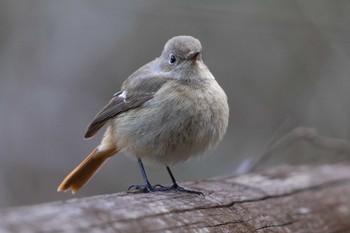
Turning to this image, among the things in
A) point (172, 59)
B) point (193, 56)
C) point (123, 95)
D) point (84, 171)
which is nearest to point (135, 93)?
point (123, 95)

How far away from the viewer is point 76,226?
2.61m

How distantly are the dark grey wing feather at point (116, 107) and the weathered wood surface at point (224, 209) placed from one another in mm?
625

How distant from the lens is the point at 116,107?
471cm

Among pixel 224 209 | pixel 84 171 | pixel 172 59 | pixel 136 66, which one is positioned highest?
pixel 136 66

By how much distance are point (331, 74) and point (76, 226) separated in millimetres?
4907

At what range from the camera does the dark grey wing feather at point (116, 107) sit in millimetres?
4570

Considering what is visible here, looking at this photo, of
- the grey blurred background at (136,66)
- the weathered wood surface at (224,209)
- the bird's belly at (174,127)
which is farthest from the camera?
the grey blurred background at (136,66)

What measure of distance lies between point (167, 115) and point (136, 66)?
149 inches

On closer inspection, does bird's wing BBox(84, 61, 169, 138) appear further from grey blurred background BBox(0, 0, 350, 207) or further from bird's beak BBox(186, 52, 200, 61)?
grey blurred background BBox(0, 0, 350, 207)

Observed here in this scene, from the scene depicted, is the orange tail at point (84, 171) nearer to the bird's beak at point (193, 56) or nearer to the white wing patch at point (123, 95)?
the white wing patch at point (123, 95)

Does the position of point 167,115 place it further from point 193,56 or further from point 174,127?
point 193,56

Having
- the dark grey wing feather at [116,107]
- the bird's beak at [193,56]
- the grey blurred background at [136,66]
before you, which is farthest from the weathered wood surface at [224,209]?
the grey blurred background at [136,66]

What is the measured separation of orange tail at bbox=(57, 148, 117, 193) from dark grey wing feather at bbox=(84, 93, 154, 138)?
0.15m

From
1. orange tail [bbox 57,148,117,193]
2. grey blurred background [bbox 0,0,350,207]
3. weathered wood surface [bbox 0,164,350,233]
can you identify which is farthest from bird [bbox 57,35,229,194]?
grey blurred background [bbox 0,0,350,207]
